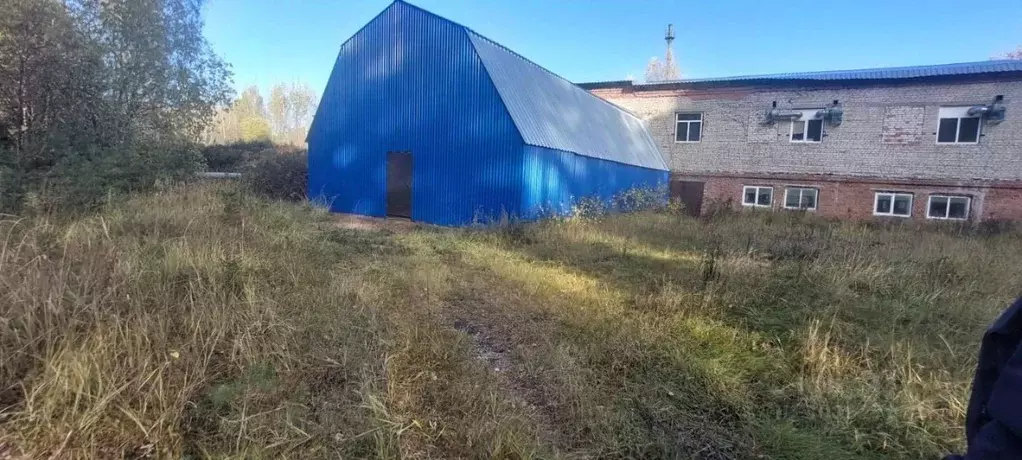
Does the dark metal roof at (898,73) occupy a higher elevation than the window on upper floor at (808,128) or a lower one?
higher

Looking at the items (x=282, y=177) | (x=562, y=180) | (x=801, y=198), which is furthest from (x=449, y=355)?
(x=801, y=198)

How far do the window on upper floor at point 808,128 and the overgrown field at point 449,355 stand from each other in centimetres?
1365

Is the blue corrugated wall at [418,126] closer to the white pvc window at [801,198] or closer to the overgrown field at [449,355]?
the overgrown field at [449,355]

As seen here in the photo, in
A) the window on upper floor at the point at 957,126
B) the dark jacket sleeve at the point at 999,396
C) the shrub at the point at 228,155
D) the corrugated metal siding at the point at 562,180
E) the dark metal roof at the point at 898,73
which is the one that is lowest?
the dark jacket sleeve at the point at 999,396

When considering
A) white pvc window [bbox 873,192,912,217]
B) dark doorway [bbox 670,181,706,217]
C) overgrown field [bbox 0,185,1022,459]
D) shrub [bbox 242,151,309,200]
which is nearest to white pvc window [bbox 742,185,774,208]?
dark doorway [bbox 670,181,706,217]

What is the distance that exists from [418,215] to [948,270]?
11656mm

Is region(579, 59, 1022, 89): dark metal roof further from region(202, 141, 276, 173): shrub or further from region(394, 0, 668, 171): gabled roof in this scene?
region(202, 141, 276, 173): shrub

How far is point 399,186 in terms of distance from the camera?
14.6 m

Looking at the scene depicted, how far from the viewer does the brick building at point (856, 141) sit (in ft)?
51.2

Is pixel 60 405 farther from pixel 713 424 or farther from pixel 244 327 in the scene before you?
pixel 713 424

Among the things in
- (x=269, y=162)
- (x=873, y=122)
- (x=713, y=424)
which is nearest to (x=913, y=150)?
(x=873, y=122)

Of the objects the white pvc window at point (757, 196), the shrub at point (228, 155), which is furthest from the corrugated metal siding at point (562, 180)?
the shrub at point (228, 155)

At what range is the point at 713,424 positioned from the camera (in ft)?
9.98

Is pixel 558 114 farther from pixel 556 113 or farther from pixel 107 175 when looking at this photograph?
pixel 107 175
